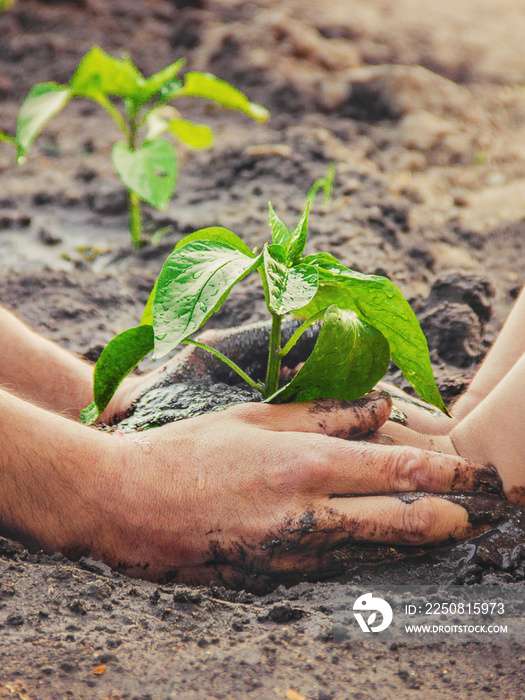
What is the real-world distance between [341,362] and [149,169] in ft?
4.10

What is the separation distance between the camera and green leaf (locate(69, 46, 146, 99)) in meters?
2.04

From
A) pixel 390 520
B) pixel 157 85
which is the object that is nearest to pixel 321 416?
pixel 390 520

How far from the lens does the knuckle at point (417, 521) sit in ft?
3.28

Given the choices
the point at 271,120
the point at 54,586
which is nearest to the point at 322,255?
the point at 54,586

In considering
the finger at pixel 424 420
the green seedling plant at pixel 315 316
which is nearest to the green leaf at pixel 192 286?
the green seedling plant at pixel 315 316

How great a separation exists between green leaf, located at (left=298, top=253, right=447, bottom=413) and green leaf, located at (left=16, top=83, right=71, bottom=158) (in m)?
1.22

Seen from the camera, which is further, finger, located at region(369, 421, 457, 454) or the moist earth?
finger, located at region(369, 421, 457, 454)

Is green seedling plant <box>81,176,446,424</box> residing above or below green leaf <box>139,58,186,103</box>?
below

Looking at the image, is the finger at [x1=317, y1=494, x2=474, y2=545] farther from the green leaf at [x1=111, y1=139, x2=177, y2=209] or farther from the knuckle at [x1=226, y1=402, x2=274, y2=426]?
the green leaf at [x1=111, y1=139, x2=177, y2=209]

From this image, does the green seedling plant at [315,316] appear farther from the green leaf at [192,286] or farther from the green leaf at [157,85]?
the green leaf at [157,85]

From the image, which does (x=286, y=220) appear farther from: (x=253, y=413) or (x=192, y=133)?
(x=253, y=413)

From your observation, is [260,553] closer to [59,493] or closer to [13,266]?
[59,493]

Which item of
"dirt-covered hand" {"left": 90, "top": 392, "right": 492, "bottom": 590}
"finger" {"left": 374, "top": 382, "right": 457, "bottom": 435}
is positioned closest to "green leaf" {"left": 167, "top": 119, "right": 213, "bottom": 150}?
"finger" {"left": 374, "top": 382, "right": 457, "bottom": 435}

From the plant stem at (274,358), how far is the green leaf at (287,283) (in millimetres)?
119
